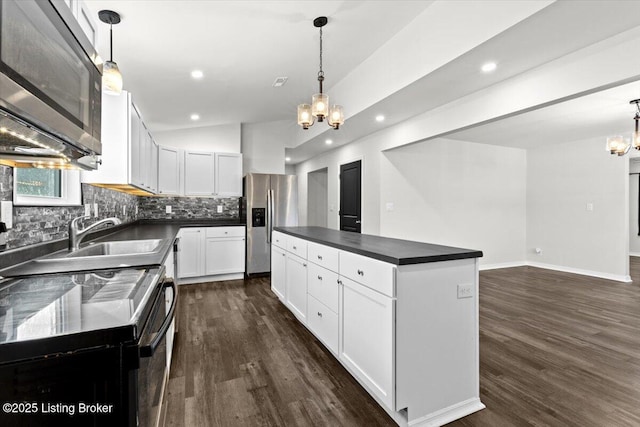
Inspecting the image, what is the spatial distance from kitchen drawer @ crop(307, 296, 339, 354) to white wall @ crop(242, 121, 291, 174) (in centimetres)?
369

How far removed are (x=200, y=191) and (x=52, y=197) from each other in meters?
3.13

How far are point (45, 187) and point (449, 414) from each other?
111 inches

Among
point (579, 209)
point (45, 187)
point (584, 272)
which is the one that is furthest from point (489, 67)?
point (584, 272)

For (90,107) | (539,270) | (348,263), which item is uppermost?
(90,107)

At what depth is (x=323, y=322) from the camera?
2.51m

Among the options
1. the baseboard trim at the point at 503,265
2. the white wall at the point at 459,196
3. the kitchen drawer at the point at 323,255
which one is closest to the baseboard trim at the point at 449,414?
the kitchen drawer at the point at 323,255

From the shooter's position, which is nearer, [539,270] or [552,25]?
[552,25]

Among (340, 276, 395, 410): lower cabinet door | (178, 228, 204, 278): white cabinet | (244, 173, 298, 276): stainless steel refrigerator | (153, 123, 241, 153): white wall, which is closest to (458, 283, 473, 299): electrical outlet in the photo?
(340, 276, 395, 410): lower cabinet door

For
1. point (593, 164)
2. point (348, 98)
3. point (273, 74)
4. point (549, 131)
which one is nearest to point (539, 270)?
point (593, 164)

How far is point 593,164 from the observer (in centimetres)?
549

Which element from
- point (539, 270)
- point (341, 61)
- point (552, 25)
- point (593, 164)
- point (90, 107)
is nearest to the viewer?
point (90, 107)

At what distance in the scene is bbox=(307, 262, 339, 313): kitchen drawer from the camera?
7.58 feet

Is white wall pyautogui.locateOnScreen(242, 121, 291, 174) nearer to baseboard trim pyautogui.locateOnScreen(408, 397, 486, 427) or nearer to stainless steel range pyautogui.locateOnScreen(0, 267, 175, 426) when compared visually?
baseboard trim pyautogui.locateOnScreen(408, 397, 486, 427)

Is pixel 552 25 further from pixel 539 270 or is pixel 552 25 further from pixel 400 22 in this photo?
pixel 539 270
